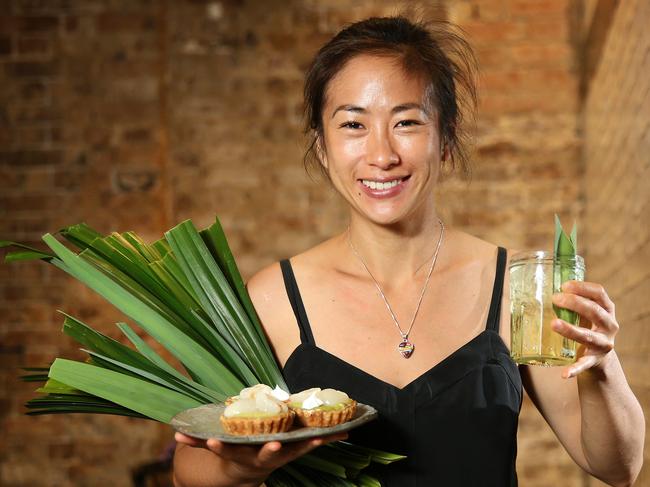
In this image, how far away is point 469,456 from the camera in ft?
5.77

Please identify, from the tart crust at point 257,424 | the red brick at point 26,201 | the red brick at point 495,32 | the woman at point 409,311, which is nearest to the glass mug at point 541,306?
the woman at point 409,311

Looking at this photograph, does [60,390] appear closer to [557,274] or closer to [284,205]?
[557,274]

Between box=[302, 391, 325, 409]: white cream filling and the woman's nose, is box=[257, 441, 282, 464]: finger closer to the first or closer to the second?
box=[302, 391, 325, 409]: white cream filling

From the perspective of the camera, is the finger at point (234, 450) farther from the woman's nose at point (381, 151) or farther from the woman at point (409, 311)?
the woman's nose at point (381, 151)

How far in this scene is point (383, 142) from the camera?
1745mm

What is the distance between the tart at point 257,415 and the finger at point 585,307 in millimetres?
464

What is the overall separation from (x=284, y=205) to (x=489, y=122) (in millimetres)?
1079

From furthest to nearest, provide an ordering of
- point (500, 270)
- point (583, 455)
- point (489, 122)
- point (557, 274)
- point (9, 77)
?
point (9, 77), point (489, 122), point (500, 270), point (583, 455), point (557, 274)

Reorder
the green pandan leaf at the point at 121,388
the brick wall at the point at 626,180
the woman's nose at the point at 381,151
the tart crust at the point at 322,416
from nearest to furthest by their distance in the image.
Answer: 1. the tart crust at the point at 322,416
2. the green pandan leaf at the point at 121,388
3. the woman's nose at the point at 381,151
4. the brick wall at the point at 626,180

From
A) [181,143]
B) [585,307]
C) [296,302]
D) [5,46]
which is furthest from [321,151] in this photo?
[5,46]

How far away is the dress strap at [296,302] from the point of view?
6.24 feet

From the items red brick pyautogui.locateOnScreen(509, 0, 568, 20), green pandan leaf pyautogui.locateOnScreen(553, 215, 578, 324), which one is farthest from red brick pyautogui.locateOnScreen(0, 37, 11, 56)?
green pandan leaf pyautogui.locateOnScreen(553, 215, 578, 324)

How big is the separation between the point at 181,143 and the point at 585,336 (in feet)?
11.1

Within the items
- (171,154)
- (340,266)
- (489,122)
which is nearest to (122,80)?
(171,154)
